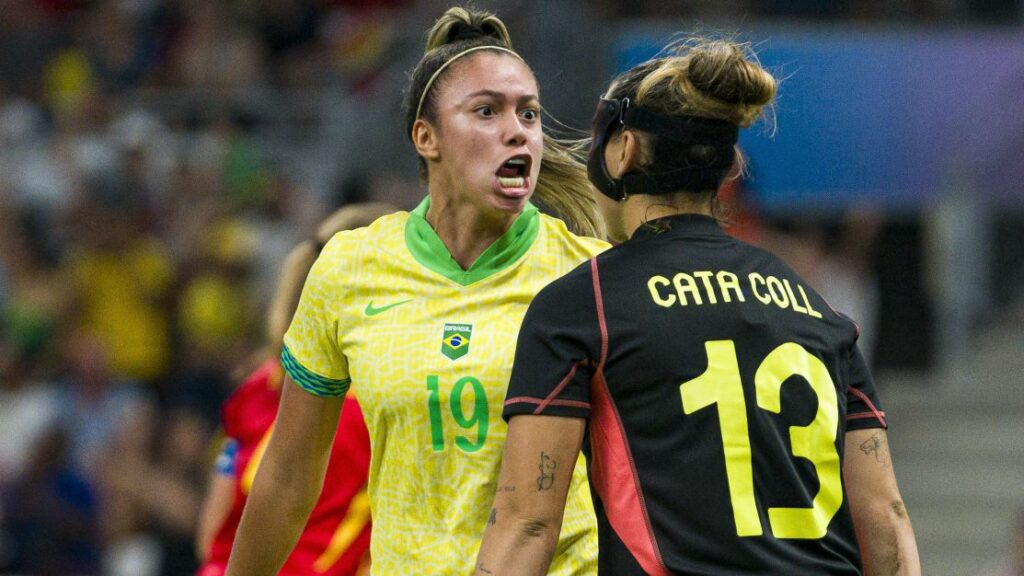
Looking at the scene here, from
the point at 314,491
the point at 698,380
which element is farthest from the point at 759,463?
the point at 314,491

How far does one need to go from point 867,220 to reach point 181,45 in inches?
206

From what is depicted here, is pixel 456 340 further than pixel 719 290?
Yes

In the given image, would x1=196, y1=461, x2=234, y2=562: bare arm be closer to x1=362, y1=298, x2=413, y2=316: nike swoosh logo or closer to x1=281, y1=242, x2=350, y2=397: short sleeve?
x1=281, y1=242, x2=350, y2=397: short sleeve

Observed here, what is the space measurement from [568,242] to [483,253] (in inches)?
7.6

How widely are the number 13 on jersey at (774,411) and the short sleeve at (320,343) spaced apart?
97cm

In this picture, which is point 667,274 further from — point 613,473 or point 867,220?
point 867,220

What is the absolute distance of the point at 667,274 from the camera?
9.41ft

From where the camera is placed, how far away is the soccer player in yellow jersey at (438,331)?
11.0 feet

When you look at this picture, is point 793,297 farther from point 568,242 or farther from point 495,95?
point 495,95

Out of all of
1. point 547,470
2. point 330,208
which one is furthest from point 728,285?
point 330,208

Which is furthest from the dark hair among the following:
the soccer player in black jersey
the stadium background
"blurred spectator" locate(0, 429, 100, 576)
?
"blurred spectator" locate(0, 429, 100, 576)

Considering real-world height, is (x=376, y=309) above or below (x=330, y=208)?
below

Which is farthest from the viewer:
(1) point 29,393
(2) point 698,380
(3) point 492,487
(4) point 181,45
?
(4) point 181,45

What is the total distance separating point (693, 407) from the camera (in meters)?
2.78
